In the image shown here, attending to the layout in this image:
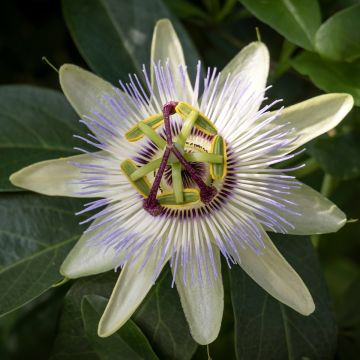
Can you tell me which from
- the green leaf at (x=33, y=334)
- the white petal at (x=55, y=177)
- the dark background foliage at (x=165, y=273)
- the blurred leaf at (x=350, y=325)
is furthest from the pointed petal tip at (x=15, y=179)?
the blurred leaf at (x=350, y=325)

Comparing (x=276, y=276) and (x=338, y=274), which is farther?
(x=338, y=274)

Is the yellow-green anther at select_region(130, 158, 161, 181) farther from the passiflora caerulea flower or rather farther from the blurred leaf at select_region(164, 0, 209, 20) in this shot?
the blurred leaf at select_region(164, 0, 209, 20)

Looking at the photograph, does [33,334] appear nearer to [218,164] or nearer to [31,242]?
[31,242]

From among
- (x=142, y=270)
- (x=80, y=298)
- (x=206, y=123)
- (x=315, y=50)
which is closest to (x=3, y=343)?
(x=80, y=298)

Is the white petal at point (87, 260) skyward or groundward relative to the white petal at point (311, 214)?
skyward

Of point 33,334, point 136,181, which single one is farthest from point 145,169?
point 33,334

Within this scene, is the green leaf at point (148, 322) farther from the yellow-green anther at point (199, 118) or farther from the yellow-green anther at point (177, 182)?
the yellow-green anther at point (199, 118)

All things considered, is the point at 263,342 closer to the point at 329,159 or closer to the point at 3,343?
the point at 329,159
